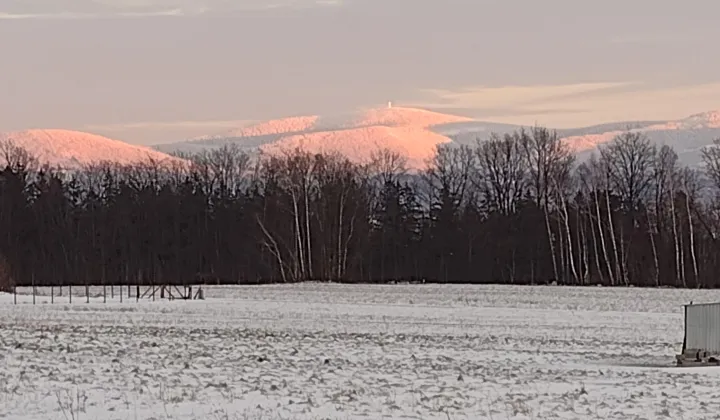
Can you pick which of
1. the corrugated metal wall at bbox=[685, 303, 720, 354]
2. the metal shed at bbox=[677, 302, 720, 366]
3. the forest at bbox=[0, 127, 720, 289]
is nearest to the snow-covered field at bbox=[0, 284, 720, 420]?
the metal shed at bbox=[677, 302, 720, 366]

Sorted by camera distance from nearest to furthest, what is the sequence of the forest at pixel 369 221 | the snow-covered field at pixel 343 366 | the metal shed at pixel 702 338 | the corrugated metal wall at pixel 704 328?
the snow-covered field at pixel 343 366
the metal shed at pixel 702 338
the corrugated metal wall at pixel 704 328
the forest at pixel 369 221

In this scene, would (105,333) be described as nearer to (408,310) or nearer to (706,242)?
(408,310)

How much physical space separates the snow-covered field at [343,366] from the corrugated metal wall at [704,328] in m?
1.17

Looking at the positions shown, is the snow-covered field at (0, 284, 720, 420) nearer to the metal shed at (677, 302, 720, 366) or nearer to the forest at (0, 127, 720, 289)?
the metal shed at (677, 302, 720, 366)

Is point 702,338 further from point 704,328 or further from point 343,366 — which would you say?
point 343,366

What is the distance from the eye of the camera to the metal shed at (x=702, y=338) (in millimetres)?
25578

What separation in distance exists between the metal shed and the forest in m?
58.7

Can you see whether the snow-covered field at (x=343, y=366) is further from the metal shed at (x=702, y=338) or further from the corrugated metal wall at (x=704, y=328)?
the corrugated metal wall at (x=704, y=328)

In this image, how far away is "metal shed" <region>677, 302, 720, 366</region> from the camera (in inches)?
1007

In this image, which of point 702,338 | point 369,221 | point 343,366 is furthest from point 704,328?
point 369,221

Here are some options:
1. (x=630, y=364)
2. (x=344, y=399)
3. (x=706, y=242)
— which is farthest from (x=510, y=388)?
(x=706, y=242)

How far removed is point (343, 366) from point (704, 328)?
30.9 feet

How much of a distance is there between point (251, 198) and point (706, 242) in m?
42.6

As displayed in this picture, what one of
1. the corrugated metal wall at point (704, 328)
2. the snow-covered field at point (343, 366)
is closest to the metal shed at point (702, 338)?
the corrugated metal wall at point (704, 328)
